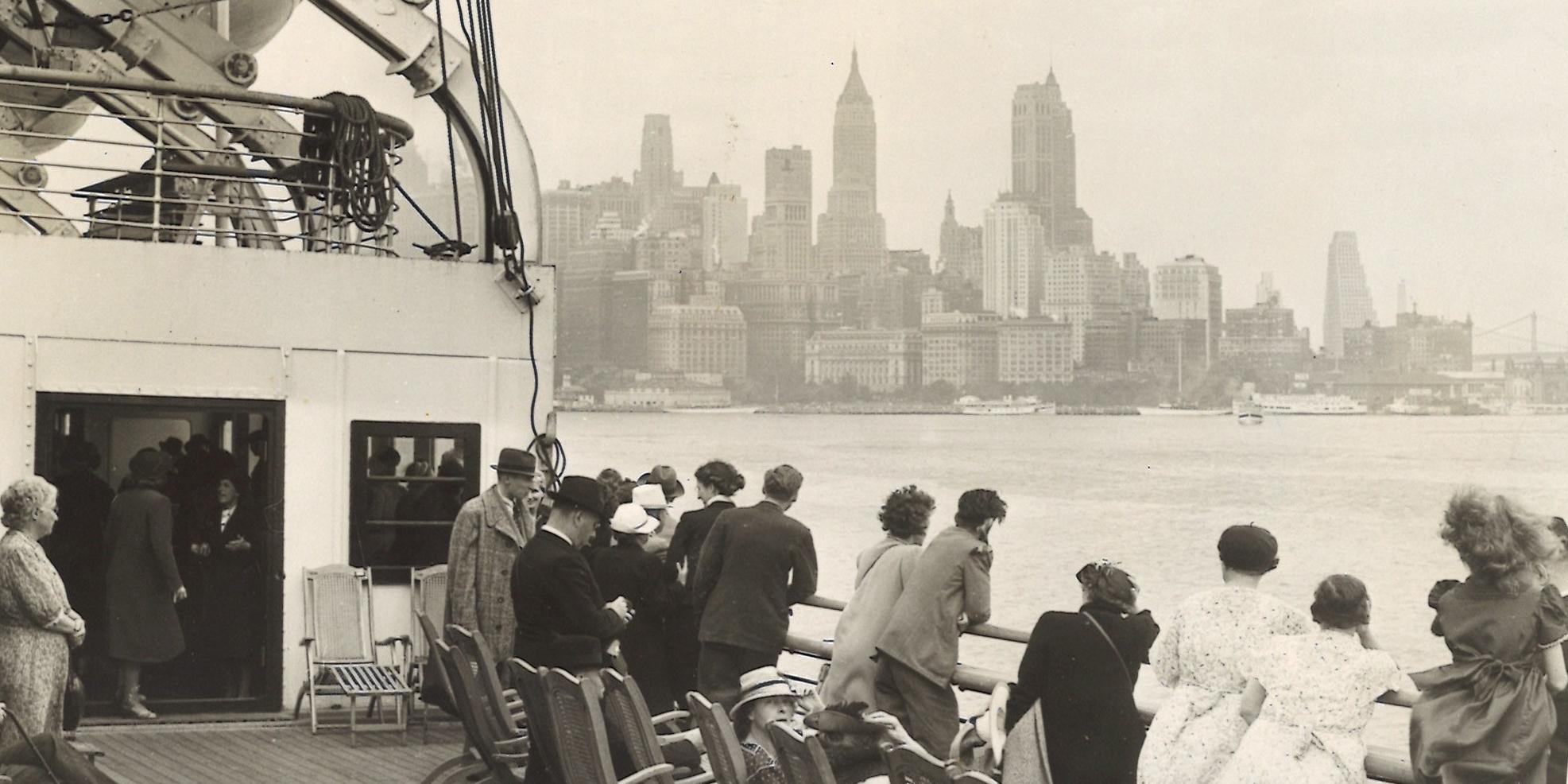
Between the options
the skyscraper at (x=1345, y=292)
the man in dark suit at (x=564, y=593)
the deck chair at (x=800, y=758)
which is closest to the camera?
the deck chair at (x=800, y=758)

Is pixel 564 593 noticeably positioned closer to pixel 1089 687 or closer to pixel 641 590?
pixel 641 590

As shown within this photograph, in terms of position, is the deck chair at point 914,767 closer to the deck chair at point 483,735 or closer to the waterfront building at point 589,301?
the deck chair at point 483,735

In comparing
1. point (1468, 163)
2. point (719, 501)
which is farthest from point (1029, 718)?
point (1468, 163)

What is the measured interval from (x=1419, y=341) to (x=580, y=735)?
334 ft

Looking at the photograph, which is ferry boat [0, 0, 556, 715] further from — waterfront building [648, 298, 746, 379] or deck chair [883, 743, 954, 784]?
waterfront building [648, 298, 746, 379]

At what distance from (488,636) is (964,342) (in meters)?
114

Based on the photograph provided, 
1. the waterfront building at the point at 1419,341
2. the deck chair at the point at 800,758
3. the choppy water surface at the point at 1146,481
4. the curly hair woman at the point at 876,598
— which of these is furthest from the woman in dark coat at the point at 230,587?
the waterfront building at the point at 1419,341

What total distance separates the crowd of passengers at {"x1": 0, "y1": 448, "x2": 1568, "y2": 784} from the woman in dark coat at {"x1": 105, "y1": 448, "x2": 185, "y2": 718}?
5.06 ft

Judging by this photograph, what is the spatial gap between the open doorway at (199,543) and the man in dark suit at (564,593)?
2866 mm

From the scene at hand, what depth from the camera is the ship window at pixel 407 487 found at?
8.41 meters

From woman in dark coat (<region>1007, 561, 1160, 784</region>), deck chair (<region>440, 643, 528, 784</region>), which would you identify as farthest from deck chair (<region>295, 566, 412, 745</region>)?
woman in dark coat (<region>1007, 561, 1160, 784</region>)

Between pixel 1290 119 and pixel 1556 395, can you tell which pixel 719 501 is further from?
pixel 1556 395

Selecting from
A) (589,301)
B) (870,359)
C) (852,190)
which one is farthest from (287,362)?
(870,359)

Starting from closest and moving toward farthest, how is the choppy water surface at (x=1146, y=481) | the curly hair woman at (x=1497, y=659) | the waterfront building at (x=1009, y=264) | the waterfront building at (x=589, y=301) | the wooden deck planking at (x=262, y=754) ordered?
the curly hair woman at (x=1497, y=659) < the wooden deck planking at (x=262, y=754) < the choppy water surface at (x=1146, y=481) < the waterfront building at (x=589, y=301) < the waterfront building at (x=1009, y=264)
